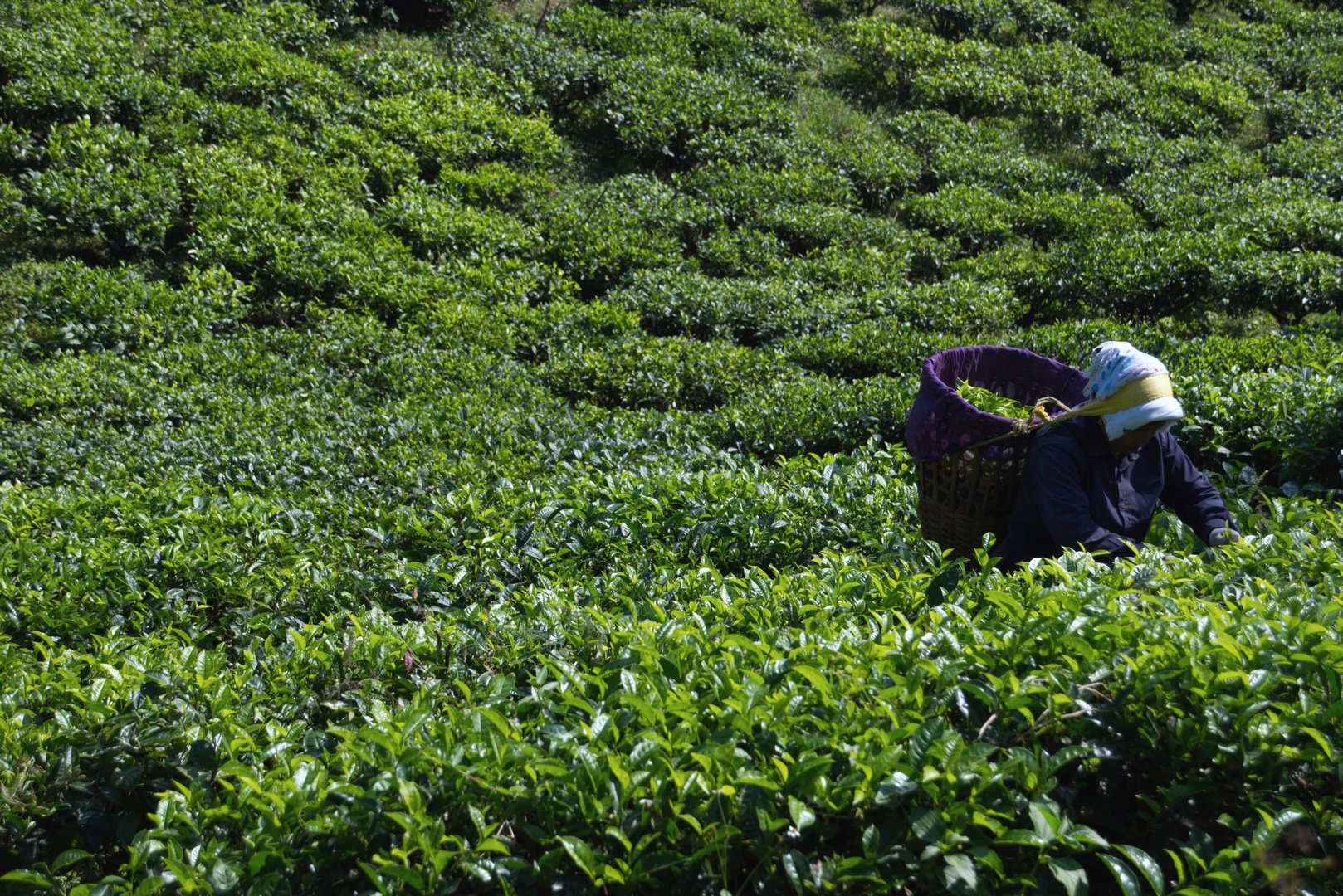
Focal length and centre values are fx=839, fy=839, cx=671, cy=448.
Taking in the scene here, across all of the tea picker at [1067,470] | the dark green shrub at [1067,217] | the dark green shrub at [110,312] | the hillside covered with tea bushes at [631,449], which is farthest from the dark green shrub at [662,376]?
the dark green shrub at [1067,217]

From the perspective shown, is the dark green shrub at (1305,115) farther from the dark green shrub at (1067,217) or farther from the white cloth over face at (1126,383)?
the white cloth over face at (1126,383)

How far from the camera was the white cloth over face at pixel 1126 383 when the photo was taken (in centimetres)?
275

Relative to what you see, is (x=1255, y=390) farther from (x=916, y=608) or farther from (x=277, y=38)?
(x=277, y=38)

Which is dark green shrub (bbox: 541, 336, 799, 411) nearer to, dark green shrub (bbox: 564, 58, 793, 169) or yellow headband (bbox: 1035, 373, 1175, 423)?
yellow headband (bbox: 1035, 373, 1175, 423)

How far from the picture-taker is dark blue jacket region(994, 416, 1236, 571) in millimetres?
2820

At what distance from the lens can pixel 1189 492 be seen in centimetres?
312

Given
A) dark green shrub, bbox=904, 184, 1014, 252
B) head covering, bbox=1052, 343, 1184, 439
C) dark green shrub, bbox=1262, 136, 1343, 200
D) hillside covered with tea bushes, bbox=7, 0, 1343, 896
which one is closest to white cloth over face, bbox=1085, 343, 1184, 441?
head covering, bbox=1052, 343, 1184, 439

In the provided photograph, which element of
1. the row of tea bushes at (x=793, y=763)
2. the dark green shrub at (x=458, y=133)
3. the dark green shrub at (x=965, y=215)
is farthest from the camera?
the dark green shrub at (x=458, y=133)

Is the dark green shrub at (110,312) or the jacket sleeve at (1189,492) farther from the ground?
the jacket sleeve at (1189,492)

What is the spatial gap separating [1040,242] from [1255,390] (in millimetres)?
5478

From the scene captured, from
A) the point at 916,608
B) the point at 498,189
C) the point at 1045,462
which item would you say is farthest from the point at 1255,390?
the point at 498,189

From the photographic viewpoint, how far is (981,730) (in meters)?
1.60

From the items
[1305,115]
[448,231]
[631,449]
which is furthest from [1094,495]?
[1305,115]

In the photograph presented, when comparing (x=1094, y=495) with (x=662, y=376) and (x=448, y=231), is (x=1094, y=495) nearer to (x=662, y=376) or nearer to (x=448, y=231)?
(x=662, y=376)
